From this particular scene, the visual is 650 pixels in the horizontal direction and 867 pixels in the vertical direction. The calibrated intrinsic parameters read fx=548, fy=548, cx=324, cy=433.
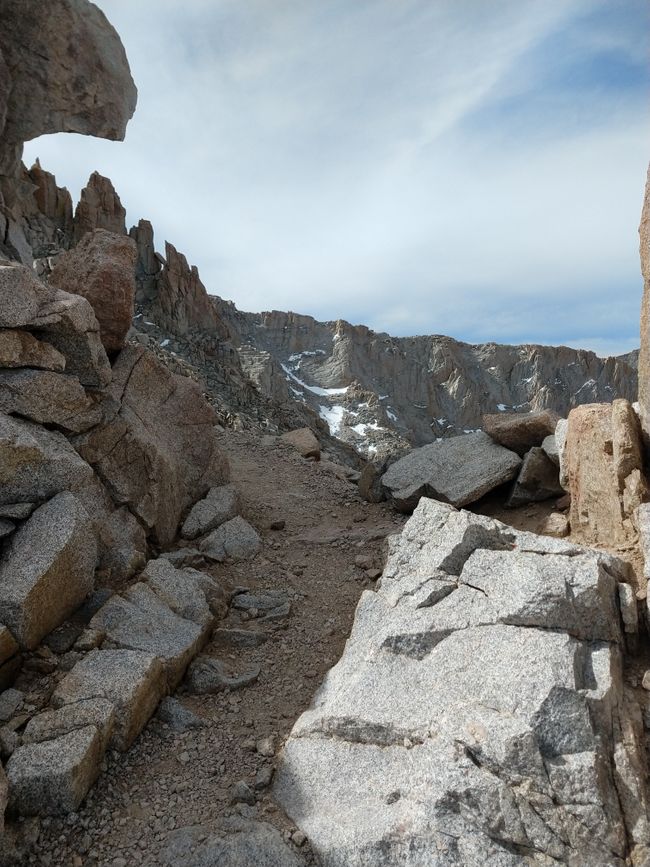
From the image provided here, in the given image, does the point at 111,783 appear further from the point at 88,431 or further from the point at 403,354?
the point at 403,354

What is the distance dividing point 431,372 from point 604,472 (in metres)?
144

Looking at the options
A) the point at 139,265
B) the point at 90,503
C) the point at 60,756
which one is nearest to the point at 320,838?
the point at 60,756

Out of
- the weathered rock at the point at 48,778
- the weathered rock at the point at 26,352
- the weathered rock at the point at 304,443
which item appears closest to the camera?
the weathered rock at the point at 48,778

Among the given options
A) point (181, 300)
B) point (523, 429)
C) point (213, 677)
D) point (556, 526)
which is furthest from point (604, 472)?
point (181, 300)

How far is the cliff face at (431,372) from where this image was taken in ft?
469

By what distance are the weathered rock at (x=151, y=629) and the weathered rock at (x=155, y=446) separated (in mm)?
2464

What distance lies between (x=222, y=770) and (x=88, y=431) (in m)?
6.41

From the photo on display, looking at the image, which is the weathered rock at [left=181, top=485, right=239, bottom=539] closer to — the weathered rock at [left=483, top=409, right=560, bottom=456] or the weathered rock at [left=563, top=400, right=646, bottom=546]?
the weathered rock at [left=483, top=409, right=560, bottom=456]

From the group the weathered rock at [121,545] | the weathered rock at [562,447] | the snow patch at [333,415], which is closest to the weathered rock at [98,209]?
the weathered rock at [121,545]

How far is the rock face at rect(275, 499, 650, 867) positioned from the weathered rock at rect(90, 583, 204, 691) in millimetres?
1942

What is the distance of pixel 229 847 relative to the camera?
17.2ft

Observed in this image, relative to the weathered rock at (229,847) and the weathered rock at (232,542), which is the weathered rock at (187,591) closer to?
the weathered rock at (232,542)

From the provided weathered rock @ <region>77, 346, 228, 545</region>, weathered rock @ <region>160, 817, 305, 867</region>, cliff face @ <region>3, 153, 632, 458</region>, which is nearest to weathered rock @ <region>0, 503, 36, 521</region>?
weathered rock @ <region>77, 346, 228, 545</region>

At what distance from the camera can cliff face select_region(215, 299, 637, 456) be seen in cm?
14300
